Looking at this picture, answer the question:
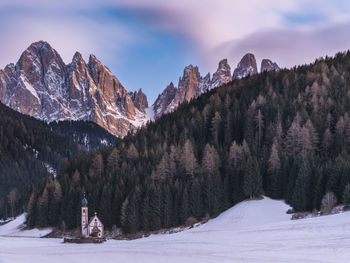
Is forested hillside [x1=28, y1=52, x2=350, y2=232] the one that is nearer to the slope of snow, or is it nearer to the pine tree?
the pine tree

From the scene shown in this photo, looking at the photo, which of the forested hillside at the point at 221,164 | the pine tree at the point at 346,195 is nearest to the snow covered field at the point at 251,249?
the pine tree at the point at 346,195

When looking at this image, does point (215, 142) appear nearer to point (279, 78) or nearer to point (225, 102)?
point (225, 102)

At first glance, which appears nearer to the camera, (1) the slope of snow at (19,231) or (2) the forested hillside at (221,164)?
(2) the forested hillside at (221,164)

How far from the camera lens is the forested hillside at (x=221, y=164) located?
299ft

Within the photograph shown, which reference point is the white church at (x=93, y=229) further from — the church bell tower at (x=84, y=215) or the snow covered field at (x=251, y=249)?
the snow covered field at (x=251, y=249)

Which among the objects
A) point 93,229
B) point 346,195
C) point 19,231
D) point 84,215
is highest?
point 346,195

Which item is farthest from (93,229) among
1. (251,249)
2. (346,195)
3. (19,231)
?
(251,249)

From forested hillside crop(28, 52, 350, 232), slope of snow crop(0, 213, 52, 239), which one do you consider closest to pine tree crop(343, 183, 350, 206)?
forested hillside crop(28, 52, 350, 232)

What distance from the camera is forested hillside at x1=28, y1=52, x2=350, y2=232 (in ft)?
299

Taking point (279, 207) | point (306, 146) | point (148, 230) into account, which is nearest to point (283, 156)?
point (306, 146)

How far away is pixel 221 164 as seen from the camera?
343ft

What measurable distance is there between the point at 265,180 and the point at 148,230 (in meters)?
26.5

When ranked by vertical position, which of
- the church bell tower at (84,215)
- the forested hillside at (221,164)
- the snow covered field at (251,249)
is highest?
the forested hillside at (221,164)

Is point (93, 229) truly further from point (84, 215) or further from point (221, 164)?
point (221, 164)
